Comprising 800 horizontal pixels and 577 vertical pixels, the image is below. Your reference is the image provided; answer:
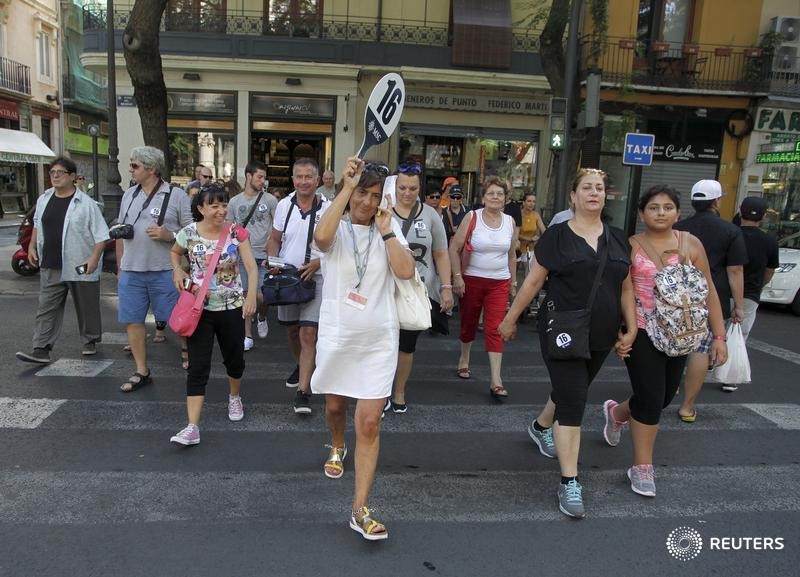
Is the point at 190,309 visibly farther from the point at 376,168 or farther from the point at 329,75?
the point at 329,75

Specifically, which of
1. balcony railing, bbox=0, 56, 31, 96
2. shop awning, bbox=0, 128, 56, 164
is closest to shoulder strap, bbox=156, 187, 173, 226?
shop awning, bbox=0, 128, 56, 164

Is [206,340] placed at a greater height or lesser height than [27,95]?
lesser

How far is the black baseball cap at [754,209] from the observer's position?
5676mm

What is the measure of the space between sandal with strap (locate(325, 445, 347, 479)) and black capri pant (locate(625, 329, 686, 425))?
1.86m

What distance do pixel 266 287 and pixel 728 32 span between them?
60.9 ft

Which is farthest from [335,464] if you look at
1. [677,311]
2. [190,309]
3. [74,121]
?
[74,121]

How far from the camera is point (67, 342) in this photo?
6953 mm

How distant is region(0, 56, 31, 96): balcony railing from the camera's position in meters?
28.4

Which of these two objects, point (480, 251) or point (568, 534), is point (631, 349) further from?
point (480, 251)

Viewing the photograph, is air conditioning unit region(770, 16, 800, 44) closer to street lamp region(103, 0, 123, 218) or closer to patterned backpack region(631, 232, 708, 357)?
street lamp region(103, 0, 123, 218)

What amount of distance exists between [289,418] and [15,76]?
32.0 m

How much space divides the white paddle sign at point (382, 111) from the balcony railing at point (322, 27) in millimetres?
14149

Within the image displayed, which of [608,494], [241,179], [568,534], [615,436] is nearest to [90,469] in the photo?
[568,534]

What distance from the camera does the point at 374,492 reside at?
146 inches
